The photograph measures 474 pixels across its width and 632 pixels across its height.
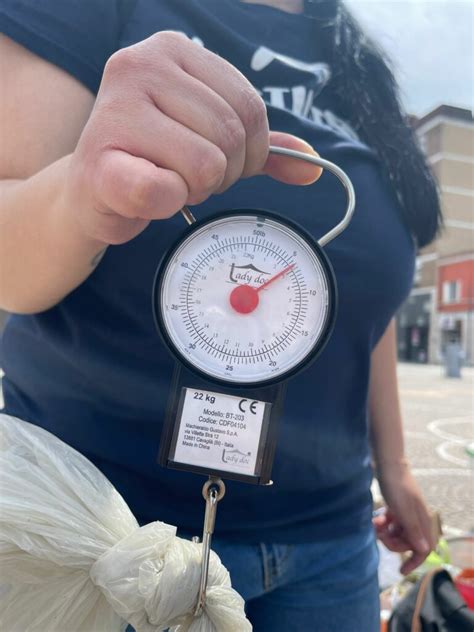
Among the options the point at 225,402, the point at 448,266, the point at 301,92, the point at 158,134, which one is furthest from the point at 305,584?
the point at 448,266

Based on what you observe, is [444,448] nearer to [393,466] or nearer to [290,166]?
[393,466]

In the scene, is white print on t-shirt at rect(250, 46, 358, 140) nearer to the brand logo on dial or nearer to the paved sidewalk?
the brand logo on dial

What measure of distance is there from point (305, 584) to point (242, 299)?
0.53 meters

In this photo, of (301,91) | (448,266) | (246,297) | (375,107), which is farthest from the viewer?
(448,266)

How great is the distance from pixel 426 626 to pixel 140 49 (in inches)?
54.4

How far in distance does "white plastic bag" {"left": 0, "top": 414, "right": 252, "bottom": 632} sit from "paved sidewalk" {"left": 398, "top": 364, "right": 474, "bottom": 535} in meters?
2.42

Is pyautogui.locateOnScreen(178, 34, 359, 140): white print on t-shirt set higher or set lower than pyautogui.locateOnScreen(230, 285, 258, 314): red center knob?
higher

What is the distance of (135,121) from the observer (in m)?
0.49

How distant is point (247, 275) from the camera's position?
1.99ft

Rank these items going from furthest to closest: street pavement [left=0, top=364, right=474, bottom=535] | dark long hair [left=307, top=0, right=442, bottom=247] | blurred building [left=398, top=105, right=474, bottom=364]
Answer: blurred building [left=398, top=105, right=474, bottom=364]
street pavement [left=0, top=364, right=474, bottom=535]
dark long hair [left=307, top=0, right=442, bottom=247]

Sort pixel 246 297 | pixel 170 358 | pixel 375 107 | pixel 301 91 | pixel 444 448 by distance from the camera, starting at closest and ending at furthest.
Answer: pixel 246 297
pixel 170 358
pixel 301 91
pixel 375 107
pixel 444 448

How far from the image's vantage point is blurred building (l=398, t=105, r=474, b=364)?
2361 centimetres

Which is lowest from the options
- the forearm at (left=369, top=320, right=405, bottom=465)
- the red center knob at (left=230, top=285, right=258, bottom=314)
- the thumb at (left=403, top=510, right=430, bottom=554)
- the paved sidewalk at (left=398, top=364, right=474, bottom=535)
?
the paved sidewalk at (left=398, top=364, right=474, bottom=535)

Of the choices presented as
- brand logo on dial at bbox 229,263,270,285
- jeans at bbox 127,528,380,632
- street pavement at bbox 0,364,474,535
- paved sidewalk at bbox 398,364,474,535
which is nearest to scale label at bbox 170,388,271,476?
brand logo on dial at bbox 229,263,270,285
